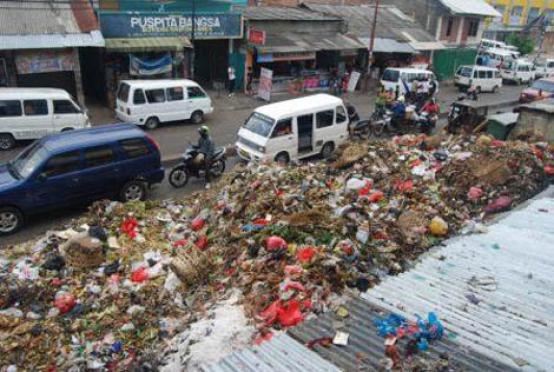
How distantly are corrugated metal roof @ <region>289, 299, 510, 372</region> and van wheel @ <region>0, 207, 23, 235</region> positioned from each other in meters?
7.10

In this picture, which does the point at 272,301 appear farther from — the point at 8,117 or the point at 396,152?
the point at 8,117

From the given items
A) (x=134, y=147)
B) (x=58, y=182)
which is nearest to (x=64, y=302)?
(x=58, y=182)

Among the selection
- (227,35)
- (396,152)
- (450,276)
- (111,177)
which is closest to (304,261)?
(450,276)

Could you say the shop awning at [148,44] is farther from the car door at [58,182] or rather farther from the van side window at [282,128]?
the car door at [58,182]

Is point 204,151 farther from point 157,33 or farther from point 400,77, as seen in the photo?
point 400,77

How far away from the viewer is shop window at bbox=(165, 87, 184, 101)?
17219 millimetres

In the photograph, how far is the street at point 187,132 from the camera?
10.3 metres

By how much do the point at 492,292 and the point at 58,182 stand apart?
8.28m

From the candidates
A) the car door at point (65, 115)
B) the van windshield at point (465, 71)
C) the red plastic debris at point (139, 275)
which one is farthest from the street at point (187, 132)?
the red plastic debris at point (139, 275)

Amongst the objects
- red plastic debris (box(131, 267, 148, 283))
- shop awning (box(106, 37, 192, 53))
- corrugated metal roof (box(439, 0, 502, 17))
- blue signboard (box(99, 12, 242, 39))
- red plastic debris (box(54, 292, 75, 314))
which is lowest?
red plastic debris (box(54, 292, 75, 314))

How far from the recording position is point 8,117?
1409 centimetres

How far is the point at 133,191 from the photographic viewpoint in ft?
36.8

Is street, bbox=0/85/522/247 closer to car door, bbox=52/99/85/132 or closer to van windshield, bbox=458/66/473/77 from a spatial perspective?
van windshield, bbox=458/66/473/77

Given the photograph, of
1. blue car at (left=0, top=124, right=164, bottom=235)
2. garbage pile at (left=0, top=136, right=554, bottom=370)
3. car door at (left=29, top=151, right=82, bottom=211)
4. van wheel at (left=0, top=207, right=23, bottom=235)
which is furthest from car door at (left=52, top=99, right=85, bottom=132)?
garbage pile at (left=0, top=136, right=554, bottom=370)
